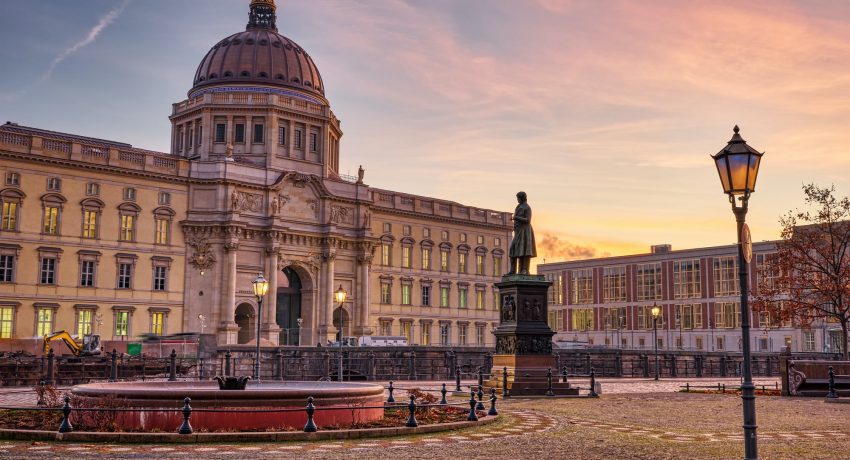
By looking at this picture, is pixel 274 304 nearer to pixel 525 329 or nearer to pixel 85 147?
pixel 85 147

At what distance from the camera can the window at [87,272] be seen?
223ft

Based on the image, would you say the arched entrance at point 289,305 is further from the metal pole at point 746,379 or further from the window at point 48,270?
the metal pole at point 746,379

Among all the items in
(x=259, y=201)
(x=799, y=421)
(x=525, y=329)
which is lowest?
(x=799, y=421)

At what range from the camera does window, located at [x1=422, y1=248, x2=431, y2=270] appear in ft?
302

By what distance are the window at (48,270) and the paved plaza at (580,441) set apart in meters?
50.3

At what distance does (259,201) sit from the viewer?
254ft

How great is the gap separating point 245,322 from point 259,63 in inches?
1046

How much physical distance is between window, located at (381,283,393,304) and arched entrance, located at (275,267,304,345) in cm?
890

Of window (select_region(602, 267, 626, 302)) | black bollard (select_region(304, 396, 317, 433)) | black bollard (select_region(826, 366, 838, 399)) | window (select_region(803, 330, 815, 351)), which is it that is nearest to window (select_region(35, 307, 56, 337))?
black bollard (select_region(826, 366, 838, 399))

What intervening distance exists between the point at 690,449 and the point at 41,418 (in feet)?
43.7

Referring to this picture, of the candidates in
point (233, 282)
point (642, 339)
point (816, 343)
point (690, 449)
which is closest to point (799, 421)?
point (690, 449)

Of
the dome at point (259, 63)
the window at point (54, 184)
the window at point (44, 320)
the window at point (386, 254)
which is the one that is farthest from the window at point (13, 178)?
the window at point (386, 254)

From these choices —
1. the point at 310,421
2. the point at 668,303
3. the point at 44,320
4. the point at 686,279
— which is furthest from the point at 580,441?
the point at 668,303

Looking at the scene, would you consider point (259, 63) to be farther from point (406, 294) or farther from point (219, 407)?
point (219, 407)
